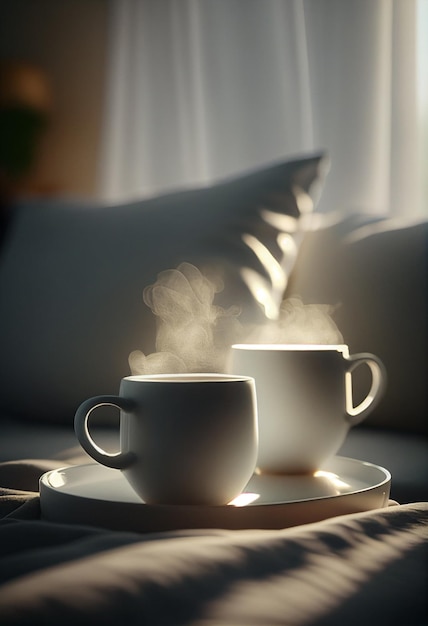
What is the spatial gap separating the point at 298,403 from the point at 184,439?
17 cm

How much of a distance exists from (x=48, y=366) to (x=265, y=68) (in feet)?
4.42

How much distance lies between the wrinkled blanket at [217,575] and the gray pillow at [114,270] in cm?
67

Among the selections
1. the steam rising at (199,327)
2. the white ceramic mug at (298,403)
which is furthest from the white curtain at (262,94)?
the white ceramic mug at (298,403)

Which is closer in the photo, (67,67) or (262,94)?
(262,94)

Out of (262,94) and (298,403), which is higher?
(262,94)

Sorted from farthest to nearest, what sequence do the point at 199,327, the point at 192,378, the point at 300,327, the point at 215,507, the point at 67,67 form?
1. the point at 67,67
2. the point at 300,327
3. the point at 199,327
4. the point at 192,378
5. the point at 215,507

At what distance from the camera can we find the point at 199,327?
1072 mm

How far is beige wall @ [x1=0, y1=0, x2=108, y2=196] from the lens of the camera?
10.3ft

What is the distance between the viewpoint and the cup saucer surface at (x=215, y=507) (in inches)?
22.8

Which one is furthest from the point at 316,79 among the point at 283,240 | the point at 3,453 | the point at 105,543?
the point at 105,543

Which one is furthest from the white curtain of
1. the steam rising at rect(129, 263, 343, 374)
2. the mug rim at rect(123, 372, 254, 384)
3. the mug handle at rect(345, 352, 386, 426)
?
the mug rim at rect(123, 372, 254, 384)

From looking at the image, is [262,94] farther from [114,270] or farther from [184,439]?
[184,439]

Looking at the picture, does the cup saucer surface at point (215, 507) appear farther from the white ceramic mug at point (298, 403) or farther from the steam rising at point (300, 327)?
the steam rising at point (300, 327)

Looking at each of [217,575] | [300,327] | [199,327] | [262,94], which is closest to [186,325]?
[199,327]
